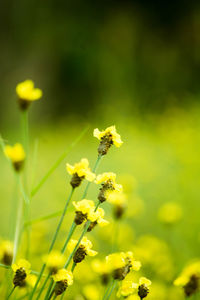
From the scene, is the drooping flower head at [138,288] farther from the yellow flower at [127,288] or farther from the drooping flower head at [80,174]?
the drooping flower head at [80,174]

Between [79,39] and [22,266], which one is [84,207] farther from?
[79,39]

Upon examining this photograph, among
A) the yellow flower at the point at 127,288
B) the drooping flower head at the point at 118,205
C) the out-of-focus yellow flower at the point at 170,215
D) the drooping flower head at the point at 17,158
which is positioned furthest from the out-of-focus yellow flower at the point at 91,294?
the out-of-focus yellow flower at the point at 170,215

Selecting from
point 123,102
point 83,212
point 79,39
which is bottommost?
point 83,212

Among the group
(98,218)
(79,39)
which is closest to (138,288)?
(98,218)

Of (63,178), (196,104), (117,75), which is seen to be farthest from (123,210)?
(117,75)

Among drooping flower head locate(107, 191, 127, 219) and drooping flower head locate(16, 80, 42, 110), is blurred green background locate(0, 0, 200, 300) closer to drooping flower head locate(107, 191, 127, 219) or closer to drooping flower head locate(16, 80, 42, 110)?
drooping flower head locate(107, 191, 127, 219)

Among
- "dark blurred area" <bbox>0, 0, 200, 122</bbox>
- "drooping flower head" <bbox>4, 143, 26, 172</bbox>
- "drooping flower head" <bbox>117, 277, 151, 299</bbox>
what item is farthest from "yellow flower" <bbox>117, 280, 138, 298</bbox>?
"dark blurred area" <bbox>0, 0, 200, 122</bbox>
